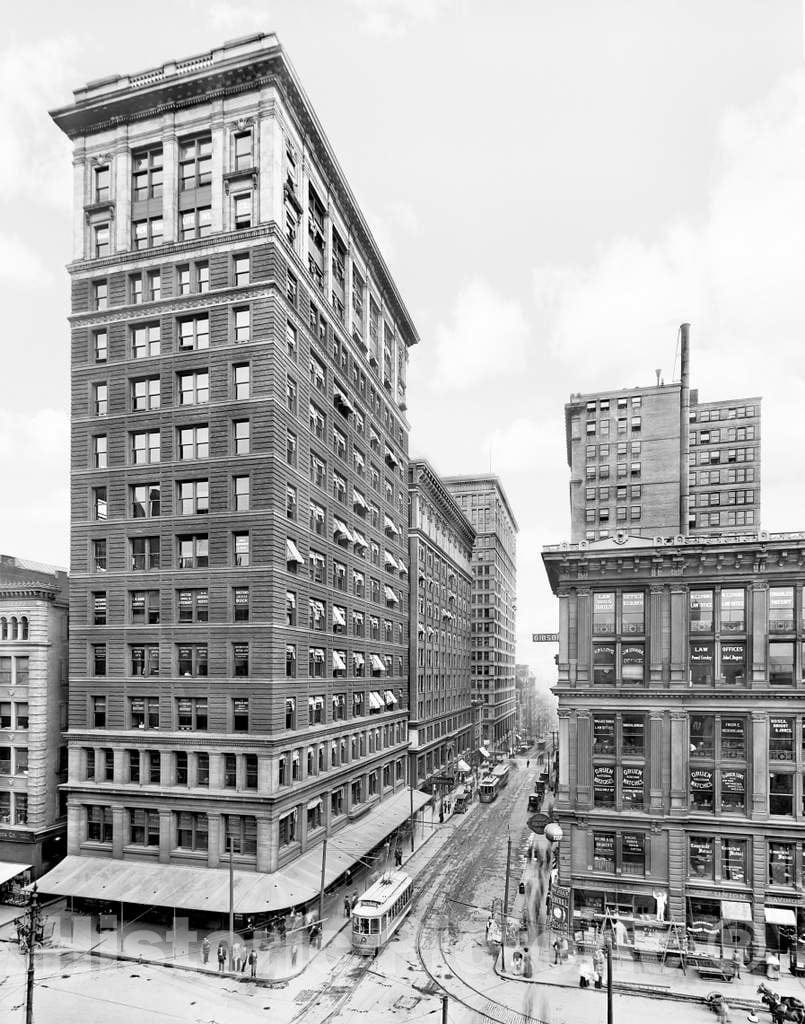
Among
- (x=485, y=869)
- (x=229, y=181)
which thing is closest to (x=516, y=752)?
(x=485, y=869)

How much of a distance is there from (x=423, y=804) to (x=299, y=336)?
46755 millimetres

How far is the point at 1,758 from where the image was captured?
1914 inches

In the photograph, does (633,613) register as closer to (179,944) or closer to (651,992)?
(651,992)

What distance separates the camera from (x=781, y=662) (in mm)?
42906

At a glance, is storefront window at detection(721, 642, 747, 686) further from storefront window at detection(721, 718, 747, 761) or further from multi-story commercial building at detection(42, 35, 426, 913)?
multi-story commercial building at detection(42, 35, 426, 913)

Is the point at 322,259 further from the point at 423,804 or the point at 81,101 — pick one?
the point at 423,804

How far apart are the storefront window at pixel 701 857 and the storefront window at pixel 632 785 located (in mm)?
3550

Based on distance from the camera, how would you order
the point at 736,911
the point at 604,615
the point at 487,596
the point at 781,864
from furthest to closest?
the point at 487,596, the point at 604,615, the point at 781,864, the point at 736,911

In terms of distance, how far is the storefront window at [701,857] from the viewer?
42281 mm

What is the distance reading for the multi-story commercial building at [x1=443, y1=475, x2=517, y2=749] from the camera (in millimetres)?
131750

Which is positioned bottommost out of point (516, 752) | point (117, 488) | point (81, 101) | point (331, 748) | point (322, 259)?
point (516, 752)

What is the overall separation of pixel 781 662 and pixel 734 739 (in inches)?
208

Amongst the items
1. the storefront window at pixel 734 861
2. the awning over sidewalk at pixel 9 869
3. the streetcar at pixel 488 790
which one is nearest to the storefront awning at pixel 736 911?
the storefront window at pixel 734 861

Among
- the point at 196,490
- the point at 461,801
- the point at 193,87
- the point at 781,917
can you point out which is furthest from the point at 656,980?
the point at 193,87
